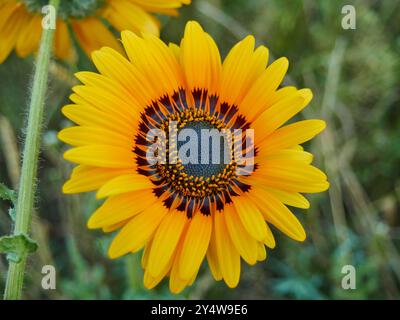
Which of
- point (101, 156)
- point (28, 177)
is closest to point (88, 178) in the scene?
point (101, 156)

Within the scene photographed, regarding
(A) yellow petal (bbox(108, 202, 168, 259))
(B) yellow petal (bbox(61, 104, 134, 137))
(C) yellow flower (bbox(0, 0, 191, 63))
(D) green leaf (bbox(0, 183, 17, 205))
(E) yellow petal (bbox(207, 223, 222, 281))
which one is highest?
(C) yellow flower (bbox(0, 0, 191, 63))

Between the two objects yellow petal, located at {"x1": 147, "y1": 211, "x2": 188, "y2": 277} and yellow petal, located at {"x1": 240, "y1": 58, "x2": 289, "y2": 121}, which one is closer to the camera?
yellow petal, located at {"x1": 147, "y1": 211, "x2": 188, "y2": 277}

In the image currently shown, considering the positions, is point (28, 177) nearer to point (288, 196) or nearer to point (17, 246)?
point (17, 246)

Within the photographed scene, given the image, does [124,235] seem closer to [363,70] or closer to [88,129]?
[88,129]

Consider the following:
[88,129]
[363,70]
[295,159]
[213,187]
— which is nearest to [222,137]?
[213,187]

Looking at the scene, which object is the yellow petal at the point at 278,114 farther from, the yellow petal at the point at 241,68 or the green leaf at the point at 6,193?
the green leaf at the point at 6,193

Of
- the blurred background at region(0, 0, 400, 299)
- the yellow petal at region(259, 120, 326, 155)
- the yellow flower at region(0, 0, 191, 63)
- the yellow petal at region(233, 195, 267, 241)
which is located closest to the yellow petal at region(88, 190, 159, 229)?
the yellow petal at region(233, 195, 267, 241)

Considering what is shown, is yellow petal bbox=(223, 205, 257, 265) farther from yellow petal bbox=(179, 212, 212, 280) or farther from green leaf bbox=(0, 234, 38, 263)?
green leaf bbox=(0, 234, 38, 263)
